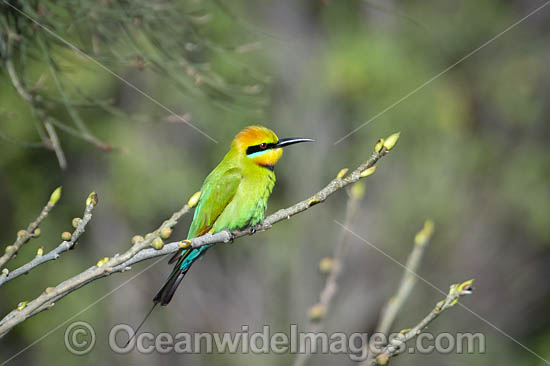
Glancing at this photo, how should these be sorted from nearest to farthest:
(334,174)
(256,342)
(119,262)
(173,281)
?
(119,262)
(173,281)
(256,342)
(334,174)

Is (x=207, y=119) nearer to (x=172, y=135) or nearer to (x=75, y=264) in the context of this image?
(x=172, y=135)

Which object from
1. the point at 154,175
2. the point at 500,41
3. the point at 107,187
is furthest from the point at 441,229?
the point at 107,187

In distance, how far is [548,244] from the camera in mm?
8141

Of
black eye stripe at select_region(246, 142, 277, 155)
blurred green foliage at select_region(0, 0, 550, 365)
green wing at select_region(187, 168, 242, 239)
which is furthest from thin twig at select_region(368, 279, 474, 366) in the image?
blurred green foliage at select_region(0, 0, 550, 365)

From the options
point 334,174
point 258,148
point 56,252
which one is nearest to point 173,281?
point 258,148

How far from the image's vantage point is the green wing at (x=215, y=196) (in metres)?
2.25

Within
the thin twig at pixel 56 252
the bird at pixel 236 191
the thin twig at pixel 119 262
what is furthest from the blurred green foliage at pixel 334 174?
the thin twig at pixel 56 252

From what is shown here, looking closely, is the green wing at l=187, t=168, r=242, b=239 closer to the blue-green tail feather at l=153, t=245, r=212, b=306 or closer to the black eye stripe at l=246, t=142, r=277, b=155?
the black eye stripe at l=246, t=142, r=277, b=155

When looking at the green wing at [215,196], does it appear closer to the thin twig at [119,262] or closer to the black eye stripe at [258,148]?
the black eye stripe at [258,148]

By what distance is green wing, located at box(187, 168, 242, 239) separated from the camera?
7.37 ft

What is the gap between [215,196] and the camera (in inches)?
88.6

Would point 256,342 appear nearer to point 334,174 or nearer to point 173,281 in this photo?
point 334,174

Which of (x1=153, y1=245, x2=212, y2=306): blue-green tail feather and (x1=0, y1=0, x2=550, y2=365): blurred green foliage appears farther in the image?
(x1=0, y1=0, x2=550, y2=365): blurred green foliage

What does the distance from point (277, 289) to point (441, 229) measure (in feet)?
7.22
